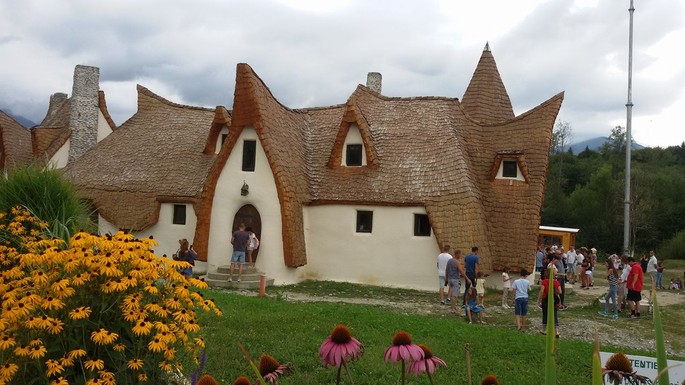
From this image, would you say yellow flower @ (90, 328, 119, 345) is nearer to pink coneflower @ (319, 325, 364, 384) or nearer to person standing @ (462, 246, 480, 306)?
pink coneflower @ (319, 325, 364, 384)

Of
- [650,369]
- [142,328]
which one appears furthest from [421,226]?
[142,328]

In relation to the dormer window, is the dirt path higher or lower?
lower

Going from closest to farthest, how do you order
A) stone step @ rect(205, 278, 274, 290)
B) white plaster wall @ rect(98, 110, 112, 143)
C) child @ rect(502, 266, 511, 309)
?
child @ rect(502, 266, 511, 309), stone step @ rect(205, 278, 274, 290), white plaster wall @ rect(98, 110, 112, 143)

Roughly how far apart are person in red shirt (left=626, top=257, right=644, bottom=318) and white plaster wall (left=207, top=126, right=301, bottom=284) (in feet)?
30.7

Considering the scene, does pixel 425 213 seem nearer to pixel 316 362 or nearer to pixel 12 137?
pixel 316 362

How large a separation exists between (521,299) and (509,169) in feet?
24.6

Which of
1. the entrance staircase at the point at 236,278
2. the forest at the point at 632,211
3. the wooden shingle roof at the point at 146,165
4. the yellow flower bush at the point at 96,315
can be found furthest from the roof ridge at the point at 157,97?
the forest at the point at 632,211

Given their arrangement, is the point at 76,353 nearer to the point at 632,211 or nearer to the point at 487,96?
the point at 487,96

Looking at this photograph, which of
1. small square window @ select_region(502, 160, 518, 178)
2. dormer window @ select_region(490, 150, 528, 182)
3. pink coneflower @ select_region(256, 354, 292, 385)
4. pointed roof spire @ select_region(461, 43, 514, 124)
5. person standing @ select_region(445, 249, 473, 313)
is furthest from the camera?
pointed roof spire @ select_region(461, 43, 514, 124)

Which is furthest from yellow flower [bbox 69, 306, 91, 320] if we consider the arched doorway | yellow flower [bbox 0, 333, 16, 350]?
the arched doorway

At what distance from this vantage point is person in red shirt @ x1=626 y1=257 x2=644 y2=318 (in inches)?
551

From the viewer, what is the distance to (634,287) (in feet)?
46.6

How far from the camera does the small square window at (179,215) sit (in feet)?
64.9

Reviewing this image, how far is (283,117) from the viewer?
1948cm
